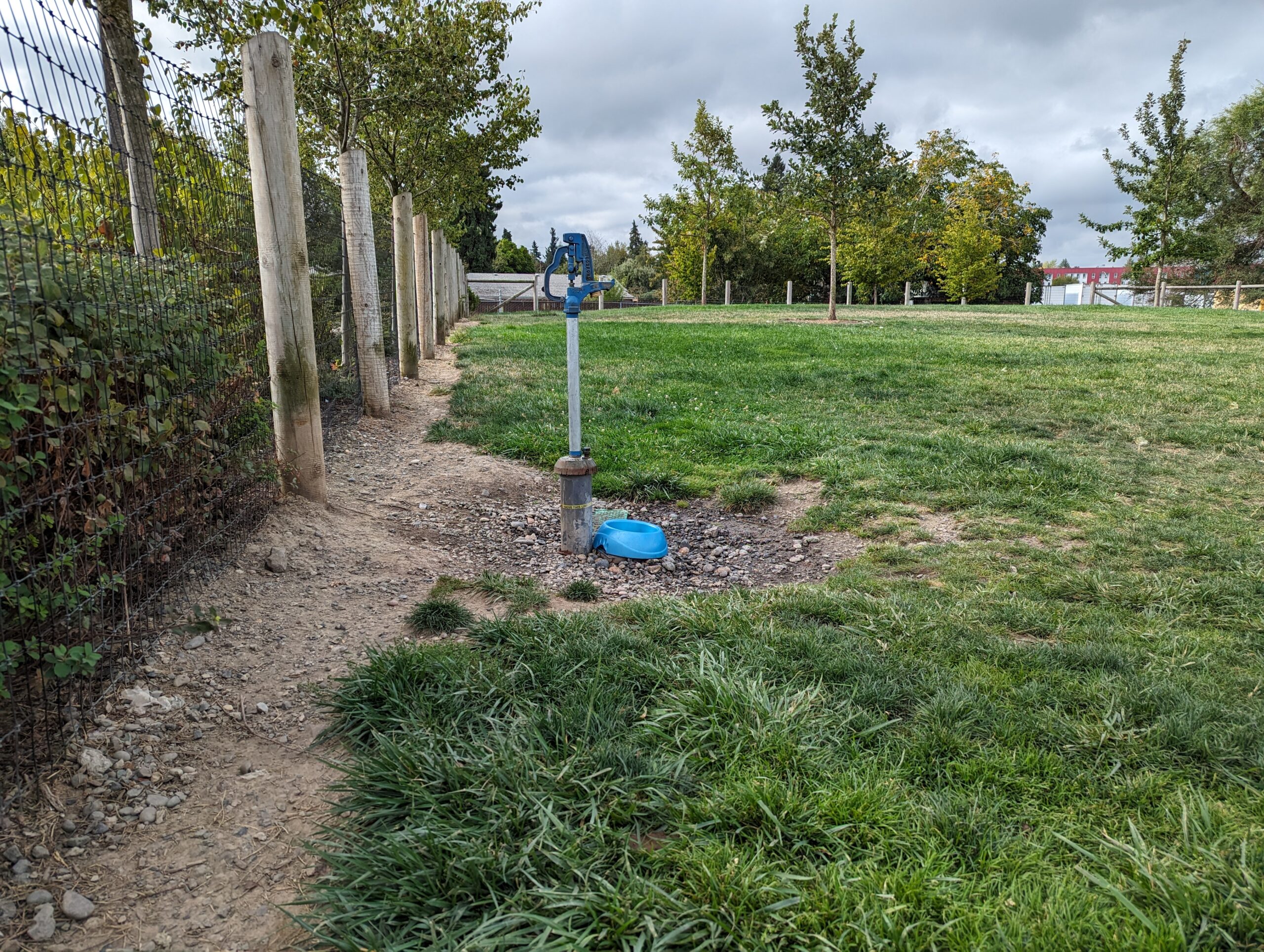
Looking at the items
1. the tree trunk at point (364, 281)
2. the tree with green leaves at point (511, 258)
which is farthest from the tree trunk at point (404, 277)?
the tree with green leaves at point (511, 258)

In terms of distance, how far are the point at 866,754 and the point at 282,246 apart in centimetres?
400

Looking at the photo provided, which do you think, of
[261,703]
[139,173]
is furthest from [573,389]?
[261,703]

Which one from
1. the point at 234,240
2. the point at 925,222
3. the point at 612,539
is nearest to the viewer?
the point at 234,240

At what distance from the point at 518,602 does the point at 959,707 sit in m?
2.09

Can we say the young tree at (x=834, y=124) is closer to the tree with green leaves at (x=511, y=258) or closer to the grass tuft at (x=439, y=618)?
the grass tuft at (x=439, y=618)

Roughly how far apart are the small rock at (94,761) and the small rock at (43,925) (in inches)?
20.1

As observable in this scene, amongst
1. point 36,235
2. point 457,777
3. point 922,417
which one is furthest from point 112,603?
point 922,417

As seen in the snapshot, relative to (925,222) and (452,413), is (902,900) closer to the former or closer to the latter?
(452,413)

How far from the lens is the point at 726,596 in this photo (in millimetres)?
3920

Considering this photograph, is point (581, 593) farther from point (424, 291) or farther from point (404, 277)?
point (424, 291)

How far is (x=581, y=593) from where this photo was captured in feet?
13.5

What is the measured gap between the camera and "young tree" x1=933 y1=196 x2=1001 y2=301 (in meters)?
37.4

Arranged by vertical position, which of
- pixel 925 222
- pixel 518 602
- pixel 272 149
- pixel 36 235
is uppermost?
pixel 925 222

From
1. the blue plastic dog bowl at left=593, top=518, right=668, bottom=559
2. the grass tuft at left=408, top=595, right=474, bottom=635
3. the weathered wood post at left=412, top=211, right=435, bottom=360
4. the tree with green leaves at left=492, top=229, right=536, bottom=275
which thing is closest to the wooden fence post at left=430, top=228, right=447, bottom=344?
the weathered wood post at left=412, top=211, right=435, bottom=360
